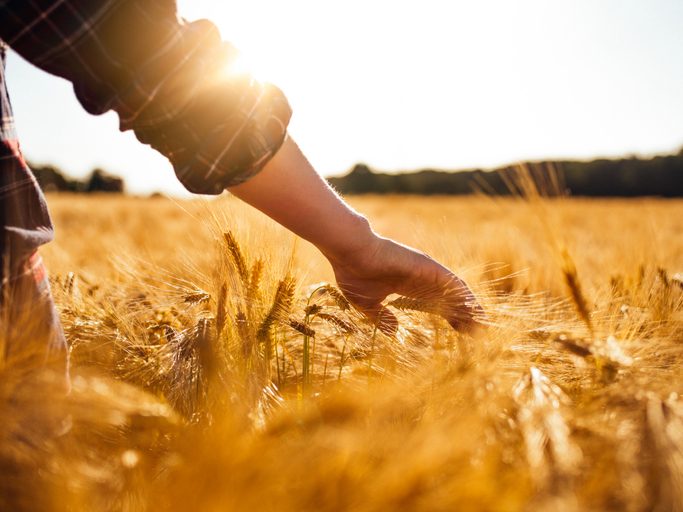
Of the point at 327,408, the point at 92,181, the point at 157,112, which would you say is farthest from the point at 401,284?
the point at 92,181

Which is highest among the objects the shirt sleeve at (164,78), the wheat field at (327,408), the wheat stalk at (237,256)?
the shirt sleeve at (164,78)

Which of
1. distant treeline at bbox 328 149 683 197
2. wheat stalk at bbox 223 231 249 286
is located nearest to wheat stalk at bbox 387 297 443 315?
wheat stalk at bbox 223 231 249 286

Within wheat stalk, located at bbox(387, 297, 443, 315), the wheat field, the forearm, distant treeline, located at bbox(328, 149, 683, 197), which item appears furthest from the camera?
distant treeline, located at bbox(328, 149, 683, 197)

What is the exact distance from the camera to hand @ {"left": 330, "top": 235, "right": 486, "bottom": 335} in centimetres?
69

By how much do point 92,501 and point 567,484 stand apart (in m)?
0.44

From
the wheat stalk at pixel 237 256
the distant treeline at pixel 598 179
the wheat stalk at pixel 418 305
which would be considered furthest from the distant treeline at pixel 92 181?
the wheat stalk at pixel 418 305

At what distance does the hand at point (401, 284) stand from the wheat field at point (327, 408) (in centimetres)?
4

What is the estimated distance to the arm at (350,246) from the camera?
0.57 m

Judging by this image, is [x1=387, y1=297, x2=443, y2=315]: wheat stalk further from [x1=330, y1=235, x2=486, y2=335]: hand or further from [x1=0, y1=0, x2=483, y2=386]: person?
[x1=0, y1=0, x2=483, y2=386]: person

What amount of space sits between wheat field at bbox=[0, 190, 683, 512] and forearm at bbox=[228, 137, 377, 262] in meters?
0.14

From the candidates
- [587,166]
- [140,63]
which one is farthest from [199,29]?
[587,166]

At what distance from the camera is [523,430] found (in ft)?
1.24

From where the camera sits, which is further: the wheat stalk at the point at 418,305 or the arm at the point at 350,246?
the wheat stalk at the point at 418,305

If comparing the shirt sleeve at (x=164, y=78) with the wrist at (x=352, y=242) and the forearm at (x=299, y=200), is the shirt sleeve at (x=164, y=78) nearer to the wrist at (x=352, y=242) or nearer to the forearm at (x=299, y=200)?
the forearm at (x=299, y=200)
